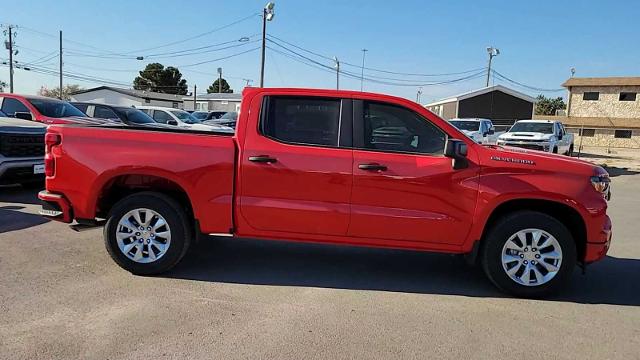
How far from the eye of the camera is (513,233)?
4.64m

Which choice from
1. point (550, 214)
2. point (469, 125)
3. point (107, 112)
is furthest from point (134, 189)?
point (469, 125)

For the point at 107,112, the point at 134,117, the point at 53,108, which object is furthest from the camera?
the point at 134,117

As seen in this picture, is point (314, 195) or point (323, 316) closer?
point (323, 316)

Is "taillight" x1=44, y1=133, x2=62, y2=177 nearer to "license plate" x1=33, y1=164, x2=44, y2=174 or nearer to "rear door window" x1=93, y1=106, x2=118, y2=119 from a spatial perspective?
"license plate" x1=33, y1=164, x2=44, y2=174

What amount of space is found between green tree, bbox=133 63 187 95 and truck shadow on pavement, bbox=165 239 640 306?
8370cm

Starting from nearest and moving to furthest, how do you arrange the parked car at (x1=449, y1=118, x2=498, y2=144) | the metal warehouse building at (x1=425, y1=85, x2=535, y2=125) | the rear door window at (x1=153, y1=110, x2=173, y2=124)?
the rear door window at (x1=153, y1=110, x2=173, y2=124)
the parked car at (x1=449, y1=118, x2=498, y2=144)
the metal warehouse building at (x1=425, y1=85, x2=535, y2=125)

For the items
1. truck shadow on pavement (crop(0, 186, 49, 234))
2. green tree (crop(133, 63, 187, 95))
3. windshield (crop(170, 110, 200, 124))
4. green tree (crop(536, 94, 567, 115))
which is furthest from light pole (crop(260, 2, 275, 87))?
green tree (crop(536, 94, 567, 115))

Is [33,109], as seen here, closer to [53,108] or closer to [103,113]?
[53,108]

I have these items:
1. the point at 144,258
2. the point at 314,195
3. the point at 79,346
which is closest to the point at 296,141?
the point at 314,195

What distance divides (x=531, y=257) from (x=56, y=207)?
465 cm

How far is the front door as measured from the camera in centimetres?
460

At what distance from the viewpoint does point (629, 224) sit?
8.53m

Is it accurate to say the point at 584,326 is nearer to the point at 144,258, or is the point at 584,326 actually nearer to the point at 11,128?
the point at 144,258

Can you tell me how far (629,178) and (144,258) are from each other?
17095 mm
